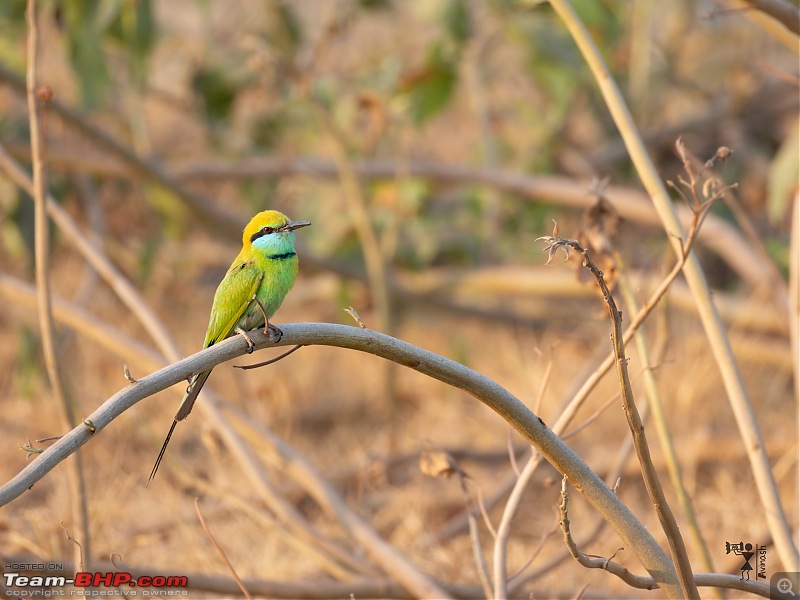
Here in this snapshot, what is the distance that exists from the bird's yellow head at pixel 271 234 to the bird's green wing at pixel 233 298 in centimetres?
7

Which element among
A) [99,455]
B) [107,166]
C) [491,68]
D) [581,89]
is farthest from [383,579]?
[491,68]

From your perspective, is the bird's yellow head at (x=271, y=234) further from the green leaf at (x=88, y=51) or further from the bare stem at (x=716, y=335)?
the green leaf at (x=88, y=51)

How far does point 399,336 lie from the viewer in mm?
5863

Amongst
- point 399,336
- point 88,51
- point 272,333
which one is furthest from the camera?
point 399,336

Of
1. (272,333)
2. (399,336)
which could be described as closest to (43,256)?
(272,333)

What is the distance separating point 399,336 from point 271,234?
3.58 meters

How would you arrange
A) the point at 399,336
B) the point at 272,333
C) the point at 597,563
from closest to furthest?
the point at 597,563
the point at 272,333
the point at 399,336

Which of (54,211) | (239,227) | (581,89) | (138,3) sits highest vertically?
(581,89)

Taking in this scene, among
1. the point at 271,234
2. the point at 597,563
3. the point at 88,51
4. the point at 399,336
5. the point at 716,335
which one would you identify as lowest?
the point at 597,563

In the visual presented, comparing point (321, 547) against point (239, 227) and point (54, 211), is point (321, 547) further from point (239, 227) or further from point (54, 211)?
point (239, 227)

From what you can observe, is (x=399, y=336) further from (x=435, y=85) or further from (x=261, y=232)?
(x=261, y=232)

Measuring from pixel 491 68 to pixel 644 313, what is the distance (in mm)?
5929

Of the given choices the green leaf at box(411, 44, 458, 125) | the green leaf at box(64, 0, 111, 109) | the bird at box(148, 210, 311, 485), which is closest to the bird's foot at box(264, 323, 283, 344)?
the bird at box(148, 210, 311, 485)

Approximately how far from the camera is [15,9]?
4.68 metres
